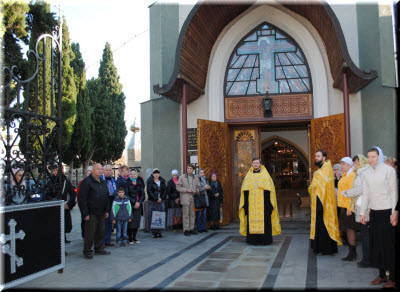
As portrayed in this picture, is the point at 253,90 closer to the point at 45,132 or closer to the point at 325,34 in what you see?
the point at 325,34

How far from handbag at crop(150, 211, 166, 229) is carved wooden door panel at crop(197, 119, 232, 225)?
1.71m

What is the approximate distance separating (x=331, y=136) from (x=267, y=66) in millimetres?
3027

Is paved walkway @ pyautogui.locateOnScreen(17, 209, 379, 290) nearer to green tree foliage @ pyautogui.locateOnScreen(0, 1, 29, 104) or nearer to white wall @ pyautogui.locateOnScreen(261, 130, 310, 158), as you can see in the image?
green tree foliage @ pyautogui.locateOnScreen(0, 1, 29, 104)

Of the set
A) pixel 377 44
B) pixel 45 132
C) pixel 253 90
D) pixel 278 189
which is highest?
pixel 377 44

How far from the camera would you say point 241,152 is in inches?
457

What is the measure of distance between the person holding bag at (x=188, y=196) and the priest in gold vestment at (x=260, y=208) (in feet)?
5.20

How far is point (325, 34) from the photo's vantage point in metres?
10.1

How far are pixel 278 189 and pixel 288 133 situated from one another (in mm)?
5245

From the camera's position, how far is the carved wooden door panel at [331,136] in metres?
9.41

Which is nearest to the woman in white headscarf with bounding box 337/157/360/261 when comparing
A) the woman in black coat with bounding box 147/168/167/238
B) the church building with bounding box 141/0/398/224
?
the church building with bounding box 141/0/398/224

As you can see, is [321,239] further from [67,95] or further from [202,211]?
[67,95]

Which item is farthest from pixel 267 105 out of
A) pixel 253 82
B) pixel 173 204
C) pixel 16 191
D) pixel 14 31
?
pixel 14 31

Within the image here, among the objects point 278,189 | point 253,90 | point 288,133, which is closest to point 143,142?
point 253,90

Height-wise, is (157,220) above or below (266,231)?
above
